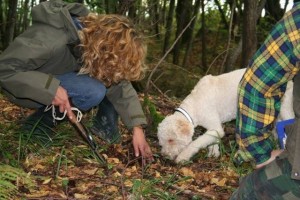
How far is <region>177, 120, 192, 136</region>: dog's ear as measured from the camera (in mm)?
4789

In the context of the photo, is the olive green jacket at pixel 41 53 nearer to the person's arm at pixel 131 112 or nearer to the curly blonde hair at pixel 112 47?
the curly blonde hair at pixel 112 47

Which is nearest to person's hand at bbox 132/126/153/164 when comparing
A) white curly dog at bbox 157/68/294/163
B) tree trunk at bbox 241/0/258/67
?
white curly dog at bbox 157/68/294/163

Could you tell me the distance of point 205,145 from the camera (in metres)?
4.70

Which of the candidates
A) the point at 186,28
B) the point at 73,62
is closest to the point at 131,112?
the point at 73,62

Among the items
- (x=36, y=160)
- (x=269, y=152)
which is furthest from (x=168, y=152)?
(x=269, y=152)

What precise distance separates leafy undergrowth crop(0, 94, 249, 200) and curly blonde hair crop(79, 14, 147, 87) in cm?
71

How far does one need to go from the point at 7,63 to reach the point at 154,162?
1.54 m

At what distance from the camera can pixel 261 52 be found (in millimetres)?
2078

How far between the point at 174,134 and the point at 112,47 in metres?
1.43

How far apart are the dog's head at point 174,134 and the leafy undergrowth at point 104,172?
226 mm

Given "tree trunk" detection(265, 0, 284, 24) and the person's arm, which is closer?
the person's arm

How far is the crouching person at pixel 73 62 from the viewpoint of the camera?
3.48 meters


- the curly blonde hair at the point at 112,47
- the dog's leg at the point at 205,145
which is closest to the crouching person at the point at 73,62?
the curly blonde hair at the point at 112,47

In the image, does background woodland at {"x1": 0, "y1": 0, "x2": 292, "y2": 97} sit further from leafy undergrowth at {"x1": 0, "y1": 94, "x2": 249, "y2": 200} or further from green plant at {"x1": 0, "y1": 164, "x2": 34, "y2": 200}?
green plant at {"x1": 0, "y1": 164, "x2": 34, "y2": 200}
